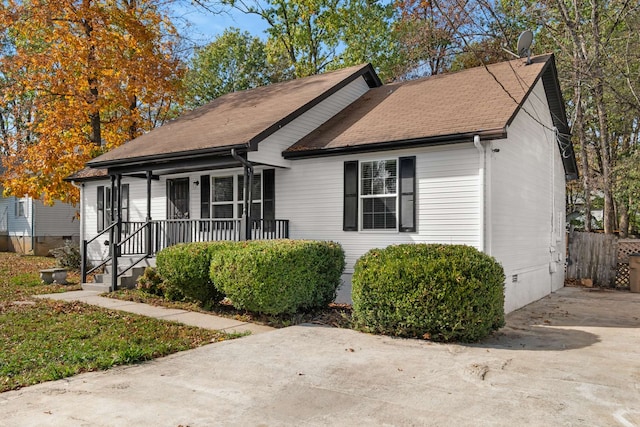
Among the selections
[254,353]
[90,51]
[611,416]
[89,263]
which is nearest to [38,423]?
[254,353]

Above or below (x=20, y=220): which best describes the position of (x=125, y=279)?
below

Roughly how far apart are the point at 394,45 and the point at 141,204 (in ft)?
51.4

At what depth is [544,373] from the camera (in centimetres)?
546

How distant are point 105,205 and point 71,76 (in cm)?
474

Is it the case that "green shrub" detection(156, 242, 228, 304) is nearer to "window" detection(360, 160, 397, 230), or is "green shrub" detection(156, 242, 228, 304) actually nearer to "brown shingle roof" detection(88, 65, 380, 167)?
"brown shingle roof" detection(88, 65, 380, 167)

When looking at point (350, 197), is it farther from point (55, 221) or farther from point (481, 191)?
point (55, 221)

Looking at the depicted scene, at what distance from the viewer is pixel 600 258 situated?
1454cm

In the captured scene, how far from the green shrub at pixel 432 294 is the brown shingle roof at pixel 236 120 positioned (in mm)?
4112

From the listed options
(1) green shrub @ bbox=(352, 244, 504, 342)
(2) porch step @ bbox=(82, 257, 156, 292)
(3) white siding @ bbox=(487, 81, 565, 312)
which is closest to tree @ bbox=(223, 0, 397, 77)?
(3) white siding @ bbox=(487, 81, 565, 312)

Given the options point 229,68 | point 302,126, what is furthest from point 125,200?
point 229,68

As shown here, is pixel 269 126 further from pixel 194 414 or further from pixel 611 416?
pixel 611 416

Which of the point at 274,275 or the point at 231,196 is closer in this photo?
the point at 274,275

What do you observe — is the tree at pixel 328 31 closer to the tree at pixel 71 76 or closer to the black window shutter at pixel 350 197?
the tree at pixel 71 76

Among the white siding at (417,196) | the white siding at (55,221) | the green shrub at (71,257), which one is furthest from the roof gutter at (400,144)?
the white siding at (55,221)
